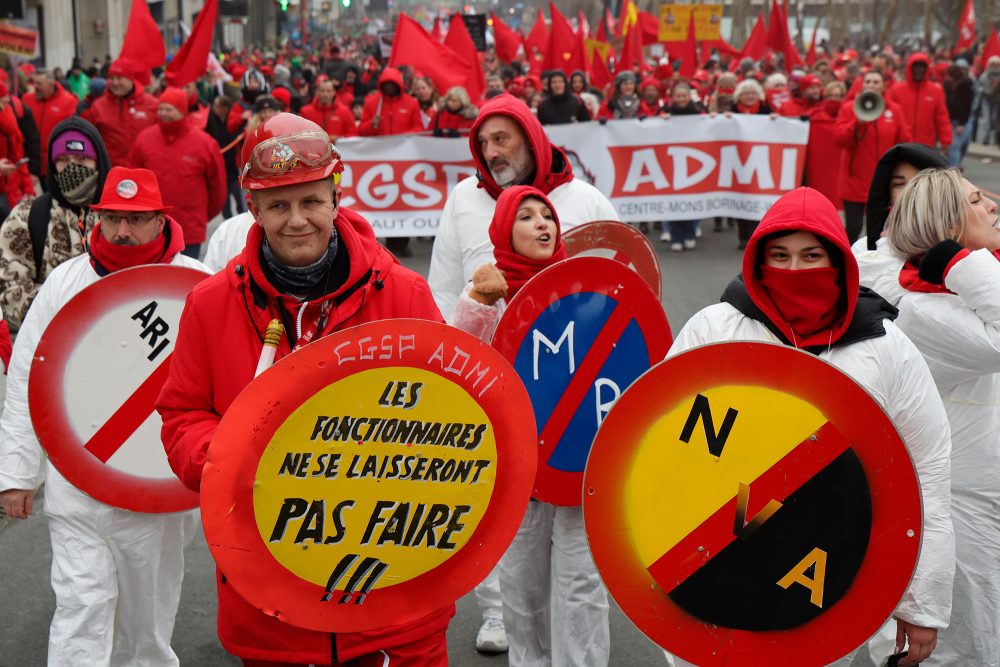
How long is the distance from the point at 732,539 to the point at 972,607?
1.72m

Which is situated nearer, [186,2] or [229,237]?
[229,237]

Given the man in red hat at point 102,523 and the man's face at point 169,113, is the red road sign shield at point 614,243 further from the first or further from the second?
the man's face at point 169,113

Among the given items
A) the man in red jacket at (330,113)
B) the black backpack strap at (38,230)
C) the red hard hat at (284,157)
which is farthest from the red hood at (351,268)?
the man in red jacket at (330,113)

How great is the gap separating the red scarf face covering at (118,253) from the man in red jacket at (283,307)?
1482 mm

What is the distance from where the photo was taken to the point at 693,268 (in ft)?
42.5

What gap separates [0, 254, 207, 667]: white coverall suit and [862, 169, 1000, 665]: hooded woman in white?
2.33m

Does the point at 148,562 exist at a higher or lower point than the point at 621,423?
lower

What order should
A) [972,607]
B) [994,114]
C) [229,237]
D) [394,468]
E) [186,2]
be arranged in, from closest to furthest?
[394,468] → [972,607] → [229,237] → [994,114] → [186,2]

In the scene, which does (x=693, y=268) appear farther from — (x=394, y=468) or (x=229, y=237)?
(x=394, y=468)

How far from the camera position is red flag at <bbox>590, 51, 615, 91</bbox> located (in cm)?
2316

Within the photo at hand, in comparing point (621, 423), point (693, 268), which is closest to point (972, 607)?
point (621, 423)

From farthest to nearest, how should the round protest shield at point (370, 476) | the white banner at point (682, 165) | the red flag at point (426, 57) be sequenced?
the red flag at point (426, 57), the white banner at point (682, 165), the round protest shield at point (370, 476)

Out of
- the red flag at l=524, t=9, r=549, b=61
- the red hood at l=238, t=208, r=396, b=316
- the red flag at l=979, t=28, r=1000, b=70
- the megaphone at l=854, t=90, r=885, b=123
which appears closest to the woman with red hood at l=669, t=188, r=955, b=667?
the red hood at l=238, t=208, r=396, b=316

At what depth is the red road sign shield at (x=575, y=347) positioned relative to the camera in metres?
3.79
